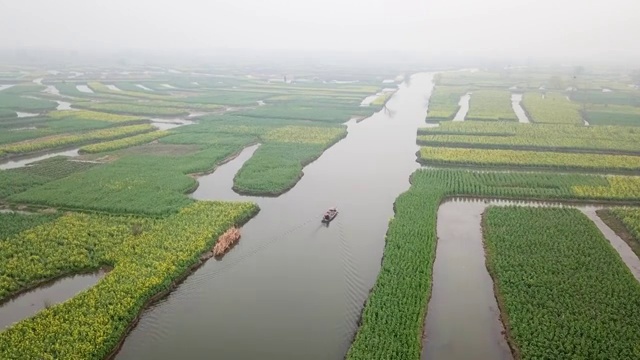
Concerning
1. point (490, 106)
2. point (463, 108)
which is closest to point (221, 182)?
point (463, 108)

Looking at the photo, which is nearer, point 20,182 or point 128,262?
point 128,262

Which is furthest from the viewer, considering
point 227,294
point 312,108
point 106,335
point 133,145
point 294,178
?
point 312,108

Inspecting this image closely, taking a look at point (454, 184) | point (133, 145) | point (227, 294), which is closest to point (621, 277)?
point (454, 184)

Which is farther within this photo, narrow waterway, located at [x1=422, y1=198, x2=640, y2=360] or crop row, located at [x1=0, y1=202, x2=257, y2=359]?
narrow waterway, located at [x1=422, y1=198, x2=640, y2=360]

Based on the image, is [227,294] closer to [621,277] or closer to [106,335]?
[106,335]

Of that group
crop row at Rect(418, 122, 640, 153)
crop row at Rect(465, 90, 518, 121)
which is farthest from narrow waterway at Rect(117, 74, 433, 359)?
crop row at Rect(465, 90, 518, 121)

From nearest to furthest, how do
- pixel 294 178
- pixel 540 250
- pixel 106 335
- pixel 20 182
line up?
pixel 106 335
pixel 540 250
pixel 20 182
pixel 294 178

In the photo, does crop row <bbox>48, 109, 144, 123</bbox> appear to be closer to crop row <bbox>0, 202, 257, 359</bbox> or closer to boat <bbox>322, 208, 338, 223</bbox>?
crop row <bbox>0, 202, 257, 359</bbox>
